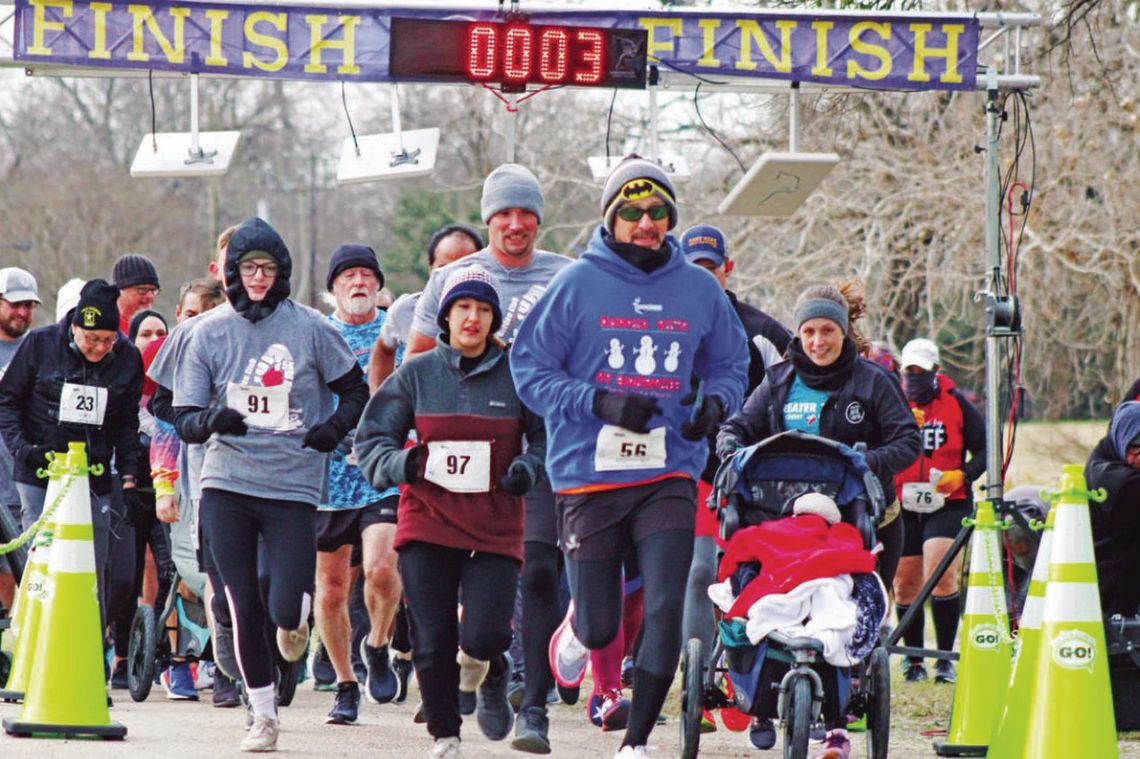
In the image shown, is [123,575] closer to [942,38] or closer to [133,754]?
[133,754]

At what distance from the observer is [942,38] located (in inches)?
453

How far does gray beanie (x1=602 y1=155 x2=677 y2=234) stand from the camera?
25.1ft

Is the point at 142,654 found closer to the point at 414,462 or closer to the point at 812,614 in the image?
the point at 414,462

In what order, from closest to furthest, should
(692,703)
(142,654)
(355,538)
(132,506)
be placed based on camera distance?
→ (692,703)
(355,538)
(142,654)
(132,506)

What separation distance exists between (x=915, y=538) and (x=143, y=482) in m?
4.63

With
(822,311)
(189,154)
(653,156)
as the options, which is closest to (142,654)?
(189,154)

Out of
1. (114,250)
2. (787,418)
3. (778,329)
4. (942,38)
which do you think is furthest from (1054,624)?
(114,250)

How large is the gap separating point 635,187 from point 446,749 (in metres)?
2.21

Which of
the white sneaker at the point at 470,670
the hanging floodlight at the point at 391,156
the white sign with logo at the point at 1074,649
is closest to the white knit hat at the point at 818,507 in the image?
the white sign with logo at the point at 1074,649

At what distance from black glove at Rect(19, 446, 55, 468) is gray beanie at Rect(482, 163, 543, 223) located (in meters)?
2.72

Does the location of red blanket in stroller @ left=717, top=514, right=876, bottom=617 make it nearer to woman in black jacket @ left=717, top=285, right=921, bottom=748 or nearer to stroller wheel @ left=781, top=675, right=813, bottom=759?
stroller wheel @ left=781, top=675, right=813, bottom=759

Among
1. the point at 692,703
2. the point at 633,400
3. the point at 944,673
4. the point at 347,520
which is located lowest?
the point at 944,673

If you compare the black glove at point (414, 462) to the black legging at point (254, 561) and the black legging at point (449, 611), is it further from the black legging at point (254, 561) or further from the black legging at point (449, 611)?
the black legging at point (254, 561)

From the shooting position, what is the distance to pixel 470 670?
8016mm
